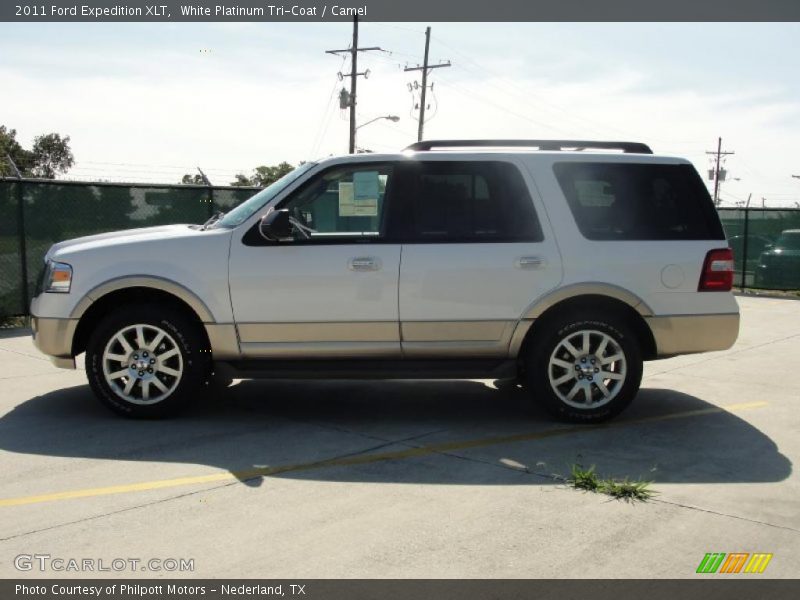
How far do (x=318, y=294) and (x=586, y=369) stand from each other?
2.06 metres

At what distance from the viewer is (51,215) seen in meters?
11.9

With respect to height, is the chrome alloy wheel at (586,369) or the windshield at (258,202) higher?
the windshield at (258,202)

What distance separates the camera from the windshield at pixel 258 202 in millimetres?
6559

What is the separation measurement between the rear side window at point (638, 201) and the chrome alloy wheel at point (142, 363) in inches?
125

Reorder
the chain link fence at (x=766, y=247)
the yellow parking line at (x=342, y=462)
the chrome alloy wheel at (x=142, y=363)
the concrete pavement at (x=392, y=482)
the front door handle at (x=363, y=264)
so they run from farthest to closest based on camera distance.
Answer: the chain link fence at (x=766, y=247)
the chrome alloy wheel at (x=142, y=363)
the front door handle at (x=363, y=264)
the yellow parking line at (x=342, y=462)
the concrete pavement at (x=392, y=482)

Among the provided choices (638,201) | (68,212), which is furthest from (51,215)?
(638,201)

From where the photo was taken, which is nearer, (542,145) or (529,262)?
(529,262)

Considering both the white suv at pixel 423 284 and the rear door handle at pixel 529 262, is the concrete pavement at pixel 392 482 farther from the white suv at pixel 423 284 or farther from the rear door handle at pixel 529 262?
the rear door handle at pixel 529 262

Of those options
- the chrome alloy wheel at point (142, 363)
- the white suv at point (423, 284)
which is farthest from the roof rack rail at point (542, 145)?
the chrome alloy wheel at point (142, 363)

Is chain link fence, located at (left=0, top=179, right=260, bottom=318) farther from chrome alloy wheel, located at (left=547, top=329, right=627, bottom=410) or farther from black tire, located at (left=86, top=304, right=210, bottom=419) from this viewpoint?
chrome alloy wheel, located at (left=547, top=329, right=627, bottom=410)

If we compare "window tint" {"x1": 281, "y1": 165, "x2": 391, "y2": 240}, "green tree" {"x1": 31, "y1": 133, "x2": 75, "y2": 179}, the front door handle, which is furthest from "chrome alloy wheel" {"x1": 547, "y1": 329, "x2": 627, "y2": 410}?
"green tree" {"x1": 31, "y1": 133, "x2": 75, "y2": 179}

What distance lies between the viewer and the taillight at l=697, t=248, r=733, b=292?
257 inches
